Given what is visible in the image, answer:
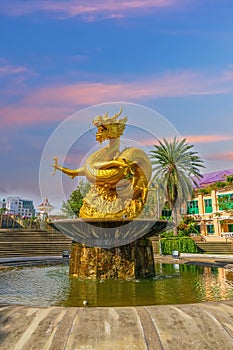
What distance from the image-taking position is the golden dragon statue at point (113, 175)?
431 inches

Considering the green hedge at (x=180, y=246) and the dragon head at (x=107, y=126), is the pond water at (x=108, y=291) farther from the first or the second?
the green hedge at (x=180, y=246)

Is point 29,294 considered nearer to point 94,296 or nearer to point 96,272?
point 94,296

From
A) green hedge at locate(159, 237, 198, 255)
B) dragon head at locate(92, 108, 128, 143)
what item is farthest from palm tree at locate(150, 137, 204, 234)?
dragon head at locate(92, 108, 128, 143)

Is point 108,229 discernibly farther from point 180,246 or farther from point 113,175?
point 180,246

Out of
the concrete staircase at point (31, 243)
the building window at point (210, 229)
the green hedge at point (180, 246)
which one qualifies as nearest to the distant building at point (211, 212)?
the building window at point (210, 229)

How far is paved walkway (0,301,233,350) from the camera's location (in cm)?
378

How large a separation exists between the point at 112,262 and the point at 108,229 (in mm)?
1071

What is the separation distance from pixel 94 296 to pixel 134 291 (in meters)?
1.17

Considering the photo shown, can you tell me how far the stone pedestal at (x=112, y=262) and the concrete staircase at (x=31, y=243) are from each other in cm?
1292

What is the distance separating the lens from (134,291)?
25.5 feet

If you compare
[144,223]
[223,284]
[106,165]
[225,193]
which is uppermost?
[225,193]

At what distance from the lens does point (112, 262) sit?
9.82 m

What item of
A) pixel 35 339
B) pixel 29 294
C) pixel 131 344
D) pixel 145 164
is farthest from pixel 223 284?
pixel 35 339

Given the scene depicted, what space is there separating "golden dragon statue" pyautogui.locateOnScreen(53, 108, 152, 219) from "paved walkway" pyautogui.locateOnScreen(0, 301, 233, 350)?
627cm
